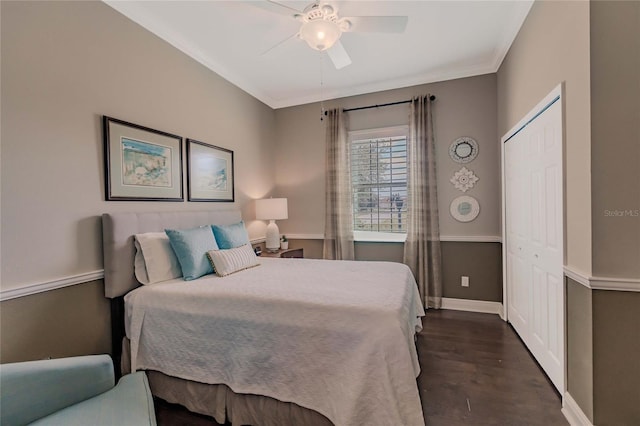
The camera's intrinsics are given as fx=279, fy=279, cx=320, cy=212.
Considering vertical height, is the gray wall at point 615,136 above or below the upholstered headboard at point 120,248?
above

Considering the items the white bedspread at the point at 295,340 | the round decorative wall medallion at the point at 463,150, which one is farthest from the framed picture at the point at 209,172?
the round decorative wall medallion at the point at 463,150

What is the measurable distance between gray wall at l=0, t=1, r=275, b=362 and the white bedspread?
1.29 ft

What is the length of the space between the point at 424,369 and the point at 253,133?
341 cm

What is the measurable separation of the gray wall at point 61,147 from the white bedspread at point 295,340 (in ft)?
1.29

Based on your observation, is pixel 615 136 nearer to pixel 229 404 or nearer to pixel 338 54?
pixel 338 54

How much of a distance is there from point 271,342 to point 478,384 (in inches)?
62.0

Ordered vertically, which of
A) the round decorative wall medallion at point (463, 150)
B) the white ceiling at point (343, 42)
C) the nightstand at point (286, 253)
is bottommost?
the nightstand at point (286, 253)

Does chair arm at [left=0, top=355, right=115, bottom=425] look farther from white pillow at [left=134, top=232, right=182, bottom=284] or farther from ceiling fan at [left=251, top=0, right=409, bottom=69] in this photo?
ceiling fan at [left=251, top=0, right=409, bottom=69]

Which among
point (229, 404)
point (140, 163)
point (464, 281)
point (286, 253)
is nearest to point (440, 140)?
point (464, 281)

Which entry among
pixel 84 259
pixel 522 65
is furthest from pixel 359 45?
pixel 84 259

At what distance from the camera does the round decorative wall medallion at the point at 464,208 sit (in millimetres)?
3449

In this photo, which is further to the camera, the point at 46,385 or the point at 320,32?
the point at 320,32

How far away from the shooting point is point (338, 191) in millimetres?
3980

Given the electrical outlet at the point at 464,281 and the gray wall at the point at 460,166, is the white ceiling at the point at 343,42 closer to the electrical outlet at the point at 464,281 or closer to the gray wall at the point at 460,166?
the gray wall at the point at 460,166
